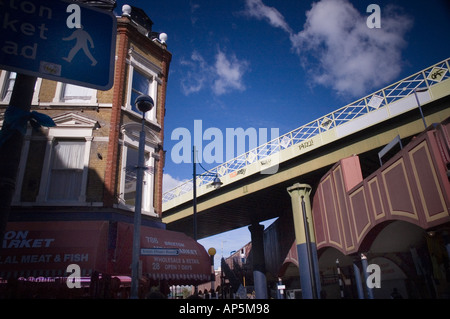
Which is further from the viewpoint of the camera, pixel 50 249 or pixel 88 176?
pixel 88 176

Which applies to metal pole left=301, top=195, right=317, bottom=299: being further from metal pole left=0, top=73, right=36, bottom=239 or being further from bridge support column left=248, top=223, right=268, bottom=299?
metal pole left=0, top=73, right=36, bottom=239

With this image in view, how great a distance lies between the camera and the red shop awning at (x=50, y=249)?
23.7ft

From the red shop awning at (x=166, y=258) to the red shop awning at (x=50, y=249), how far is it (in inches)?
26.6

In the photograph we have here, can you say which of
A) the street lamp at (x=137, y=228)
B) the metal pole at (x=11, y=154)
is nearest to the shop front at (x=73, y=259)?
the street lamp at (x=137, y=228)

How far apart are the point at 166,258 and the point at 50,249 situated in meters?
3.33

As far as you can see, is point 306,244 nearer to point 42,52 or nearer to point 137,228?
point 137,228

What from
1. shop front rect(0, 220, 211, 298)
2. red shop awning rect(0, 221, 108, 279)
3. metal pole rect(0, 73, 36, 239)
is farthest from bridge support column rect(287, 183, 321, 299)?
metal pole rect(0, 73, 36, 239)

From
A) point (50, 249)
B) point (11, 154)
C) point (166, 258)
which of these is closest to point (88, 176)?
point (50, 249)

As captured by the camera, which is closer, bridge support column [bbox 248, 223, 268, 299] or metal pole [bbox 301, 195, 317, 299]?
metal pole [bbox 301, 195, 317, 299]

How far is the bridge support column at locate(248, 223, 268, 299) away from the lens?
24797 mm

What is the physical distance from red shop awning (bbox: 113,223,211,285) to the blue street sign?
568 cm

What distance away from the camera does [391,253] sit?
14.4 metres

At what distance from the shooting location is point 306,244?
16359mm
